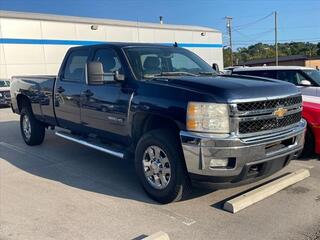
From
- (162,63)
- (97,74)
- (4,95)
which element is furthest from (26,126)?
(4,95)

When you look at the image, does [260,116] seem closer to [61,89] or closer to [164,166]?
[164,166]

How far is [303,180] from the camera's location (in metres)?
5.39

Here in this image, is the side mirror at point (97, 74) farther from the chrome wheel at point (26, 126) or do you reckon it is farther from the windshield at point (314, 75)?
the windshield at point (314, 75)

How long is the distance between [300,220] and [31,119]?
5691mm

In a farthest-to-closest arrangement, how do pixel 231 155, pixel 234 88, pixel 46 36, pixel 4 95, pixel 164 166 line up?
1. pixel 46 36
2. pixel 4 95
3. pixel 164 166
4. pixel 234 88
5. pixel 231 155

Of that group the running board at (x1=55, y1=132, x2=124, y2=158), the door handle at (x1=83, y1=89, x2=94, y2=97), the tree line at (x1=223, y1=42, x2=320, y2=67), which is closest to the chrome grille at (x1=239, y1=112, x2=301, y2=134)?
the running board at (x1=55, y1=132, x2=124, y2=158)

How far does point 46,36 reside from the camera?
2514 centimetres

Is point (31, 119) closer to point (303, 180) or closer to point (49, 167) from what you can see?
point (49, 167)

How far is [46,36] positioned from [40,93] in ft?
63.5

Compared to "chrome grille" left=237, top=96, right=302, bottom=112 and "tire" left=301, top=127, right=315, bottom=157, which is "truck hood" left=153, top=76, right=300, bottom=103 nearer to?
"chrome grille" left=237, top=96, right=302, bottom=112

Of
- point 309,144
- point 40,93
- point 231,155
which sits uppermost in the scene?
point 40,93

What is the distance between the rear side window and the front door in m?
0.36

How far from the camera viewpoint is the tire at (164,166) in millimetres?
4301

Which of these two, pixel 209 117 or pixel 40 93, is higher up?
pixel 40 93
